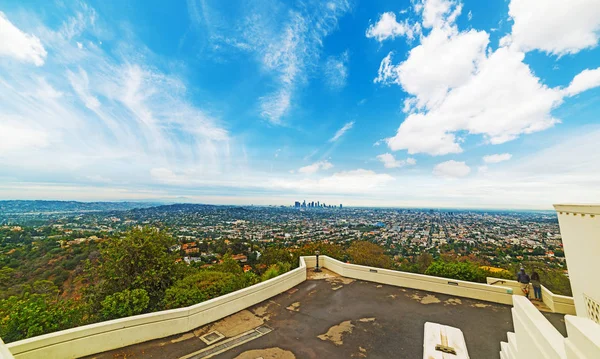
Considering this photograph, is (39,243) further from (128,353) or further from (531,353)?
(531,353)

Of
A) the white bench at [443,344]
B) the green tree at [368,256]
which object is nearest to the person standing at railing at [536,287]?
the white bench at [443,344]

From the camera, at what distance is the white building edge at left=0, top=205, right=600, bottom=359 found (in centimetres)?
203

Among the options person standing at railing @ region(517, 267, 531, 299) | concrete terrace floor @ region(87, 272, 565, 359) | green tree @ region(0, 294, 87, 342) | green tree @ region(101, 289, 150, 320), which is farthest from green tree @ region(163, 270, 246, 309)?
person standing at railing @ region(517, 267, 531, 299)

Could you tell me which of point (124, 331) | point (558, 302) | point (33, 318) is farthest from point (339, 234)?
point (33, 318)

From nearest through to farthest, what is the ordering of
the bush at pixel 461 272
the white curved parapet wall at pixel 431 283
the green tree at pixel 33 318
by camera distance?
the green tree at pixel 33 318, the white curved parapet wall at pixel 431 283, the bush at pixel 461 272

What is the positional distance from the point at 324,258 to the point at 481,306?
17.9 ft

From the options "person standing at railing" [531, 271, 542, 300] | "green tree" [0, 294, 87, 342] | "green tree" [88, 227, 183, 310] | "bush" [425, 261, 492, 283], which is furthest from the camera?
"bush" [425, 261, 492, 283]

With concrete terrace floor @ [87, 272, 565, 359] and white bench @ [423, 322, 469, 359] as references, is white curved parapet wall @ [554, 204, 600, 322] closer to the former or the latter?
concrete terrace floor @ [87, 272, 565, 359]

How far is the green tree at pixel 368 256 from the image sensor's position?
15.0 m

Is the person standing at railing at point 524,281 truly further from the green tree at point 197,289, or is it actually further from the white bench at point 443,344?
the green tree at point 197,289

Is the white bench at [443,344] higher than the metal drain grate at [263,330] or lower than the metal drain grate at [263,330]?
higher

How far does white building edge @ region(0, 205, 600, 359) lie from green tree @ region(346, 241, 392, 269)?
8.59 m

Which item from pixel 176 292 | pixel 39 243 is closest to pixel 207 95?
pixel 176 292

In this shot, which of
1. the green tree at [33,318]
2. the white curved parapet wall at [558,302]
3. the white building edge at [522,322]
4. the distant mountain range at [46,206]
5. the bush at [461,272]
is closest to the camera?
the white building edge at [522,322]
